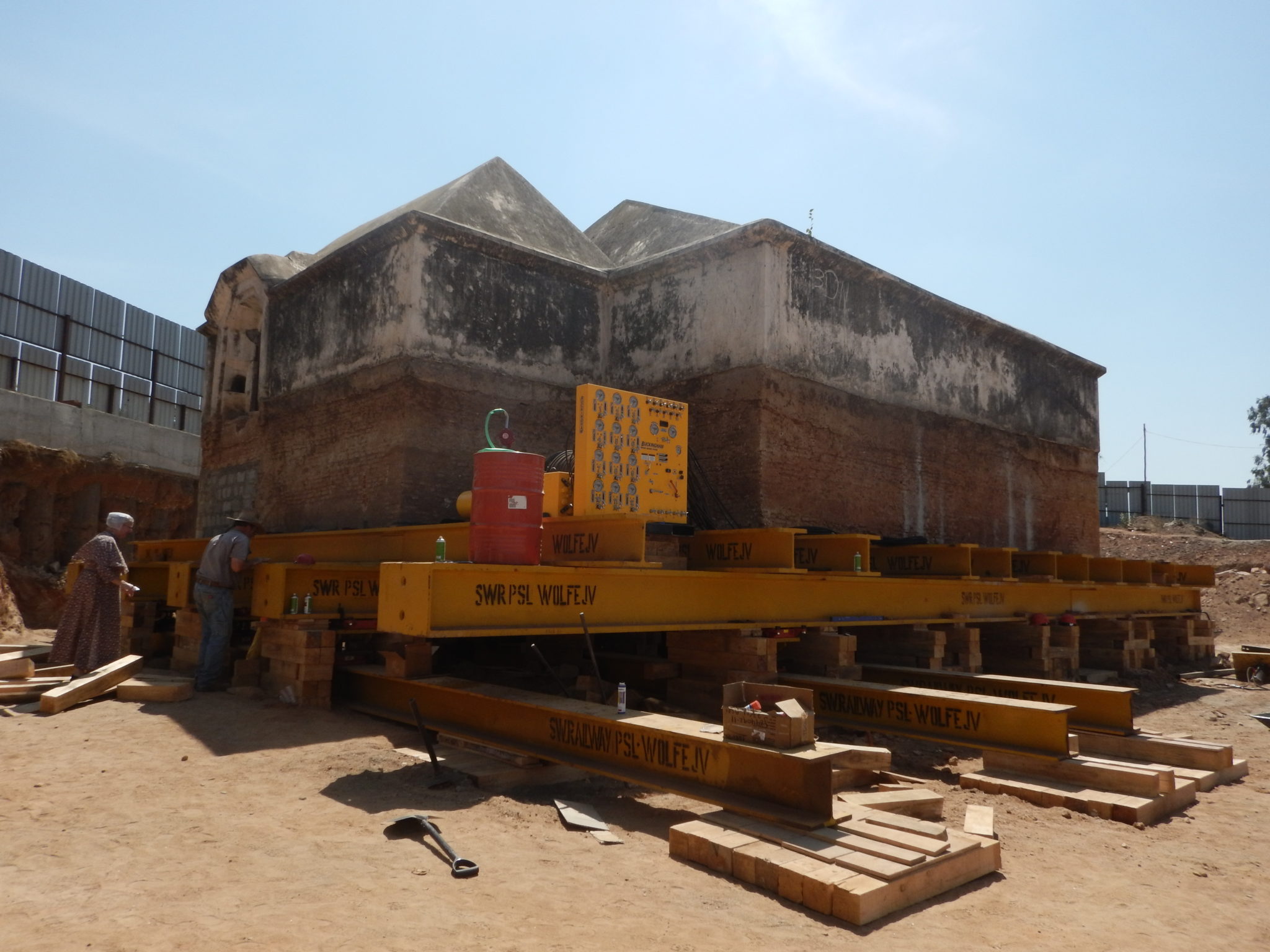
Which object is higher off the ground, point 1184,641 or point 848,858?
point 1184,641

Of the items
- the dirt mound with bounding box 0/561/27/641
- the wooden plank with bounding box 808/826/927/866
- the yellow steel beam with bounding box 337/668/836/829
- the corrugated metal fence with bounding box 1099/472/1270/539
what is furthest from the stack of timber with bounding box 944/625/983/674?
the corrugated metal fence with bounding box 1099/472/1270/539

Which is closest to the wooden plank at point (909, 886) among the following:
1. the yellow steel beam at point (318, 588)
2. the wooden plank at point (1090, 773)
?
the wooden plank at point (1090, 773)

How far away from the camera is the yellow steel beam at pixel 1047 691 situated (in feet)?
21.0

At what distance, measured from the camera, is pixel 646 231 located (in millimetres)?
12102

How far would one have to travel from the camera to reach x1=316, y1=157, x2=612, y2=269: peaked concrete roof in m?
10.4

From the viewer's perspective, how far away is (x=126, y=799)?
4383 mm

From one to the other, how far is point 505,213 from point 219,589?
19.7 feet

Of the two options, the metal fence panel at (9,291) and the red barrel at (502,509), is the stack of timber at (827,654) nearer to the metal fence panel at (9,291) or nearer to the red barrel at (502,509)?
the red barrel at (502,509)

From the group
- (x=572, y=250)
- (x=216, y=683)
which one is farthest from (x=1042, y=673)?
(x=216, y=683)

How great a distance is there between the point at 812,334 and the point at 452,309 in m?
4.18

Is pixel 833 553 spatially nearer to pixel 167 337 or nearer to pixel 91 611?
pixel 91 611

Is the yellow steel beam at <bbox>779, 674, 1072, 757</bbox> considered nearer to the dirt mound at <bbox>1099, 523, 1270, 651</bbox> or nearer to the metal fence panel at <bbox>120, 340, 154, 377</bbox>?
the dirt mound at <bbox>1099, 523, 1270, 651</bbox>

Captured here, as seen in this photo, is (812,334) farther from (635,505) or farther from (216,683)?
(216,683)

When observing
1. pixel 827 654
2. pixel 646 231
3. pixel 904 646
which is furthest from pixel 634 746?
pixel 646 231
